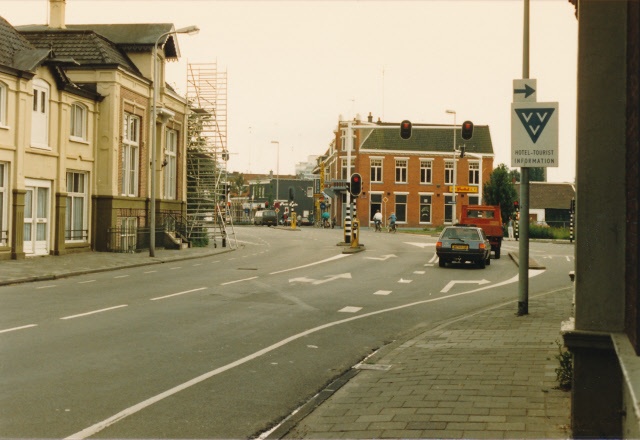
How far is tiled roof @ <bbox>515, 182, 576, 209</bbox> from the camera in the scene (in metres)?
88.3

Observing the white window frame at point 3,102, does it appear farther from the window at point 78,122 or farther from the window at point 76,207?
the window at point 76,207

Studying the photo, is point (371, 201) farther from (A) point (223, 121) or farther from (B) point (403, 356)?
(B) point (403, 356)

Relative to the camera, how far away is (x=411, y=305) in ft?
48.5

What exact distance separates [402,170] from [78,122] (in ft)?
172

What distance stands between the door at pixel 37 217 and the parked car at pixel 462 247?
1458 cm

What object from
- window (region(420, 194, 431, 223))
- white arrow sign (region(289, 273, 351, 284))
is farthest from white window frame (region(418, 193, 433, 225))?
white arrow sign (region(289, 273, 351, 284))

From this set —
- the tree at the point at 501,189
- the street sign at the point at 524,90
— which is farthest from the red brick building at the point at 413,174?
the street sign at the point at 524,90

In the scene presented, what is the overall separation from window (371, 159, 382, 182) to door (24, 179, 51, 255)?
53173 mm

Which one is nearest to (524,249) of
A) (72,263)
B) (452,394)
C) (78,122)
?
(452,394)

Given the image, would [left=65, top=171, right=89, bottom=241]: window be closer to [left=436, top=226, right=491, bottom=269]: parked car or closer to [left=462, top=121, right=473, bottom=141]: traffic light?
[left=436, top=226, right=491, bottom=269]: parked car

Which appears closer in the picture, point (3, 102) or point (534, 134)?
point (534, 134)

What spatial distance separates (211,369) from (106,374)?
1.16 m

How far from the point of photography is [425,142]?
78000 mm

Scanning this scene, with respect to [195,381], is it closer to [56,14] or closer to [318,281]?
[318,281]
